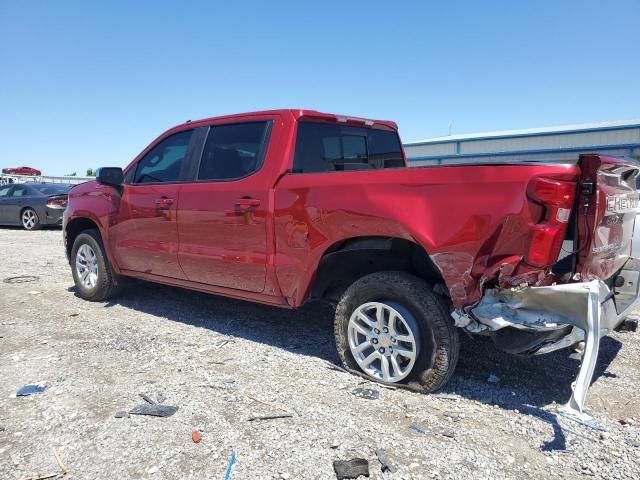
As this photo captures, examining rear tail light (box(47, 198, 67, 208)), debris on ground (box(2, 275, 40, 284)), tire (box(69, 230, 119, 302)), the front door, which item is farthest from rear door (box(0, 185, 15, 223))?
the front door

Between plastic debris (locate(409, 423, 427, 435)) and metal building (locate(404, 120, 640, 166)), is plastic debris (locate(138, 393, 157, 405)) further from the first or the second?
metal building (locate(404, 120, 640, 166))

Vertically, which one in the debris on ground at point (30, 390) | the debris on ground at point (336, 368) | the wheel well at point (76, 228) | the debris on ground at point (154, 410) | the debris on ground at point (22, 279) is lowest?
the debris on ground at point (336, 368)

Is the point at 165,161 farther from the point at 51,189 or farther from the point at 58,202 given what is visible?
the point at 51,189

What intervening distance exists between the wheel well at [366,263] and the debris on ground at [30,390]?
6.52 feet

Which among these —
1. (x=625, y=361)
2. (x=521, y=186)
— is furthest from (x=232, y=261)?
(x=625, y=361)

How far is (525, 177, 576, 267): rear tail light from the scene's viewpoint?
8.68 ft

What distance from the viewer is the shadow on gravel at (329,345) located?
334cm

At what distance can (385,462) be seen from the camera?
2.53 metres

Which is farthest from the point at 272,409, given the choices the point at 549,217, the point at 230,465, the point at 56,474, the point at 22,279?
the point at 22,279

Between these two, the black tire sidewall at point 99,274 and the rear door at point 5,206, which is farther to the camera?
the rear door at point 5,206

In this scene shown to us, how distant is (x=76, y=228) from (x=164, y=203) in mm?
2043

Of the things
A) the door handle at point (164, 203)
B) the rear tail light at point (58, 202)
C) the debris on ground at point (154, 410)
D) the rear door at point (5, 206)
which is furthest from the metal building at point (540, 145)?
the debris on ground at point (154, 410)

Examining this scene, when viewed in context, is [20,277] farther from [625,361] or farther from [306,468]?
[625,361]

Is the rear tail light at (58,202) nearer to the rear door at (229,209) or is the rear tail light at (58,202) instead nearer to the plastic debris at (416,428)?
the rear door at (229,209)
